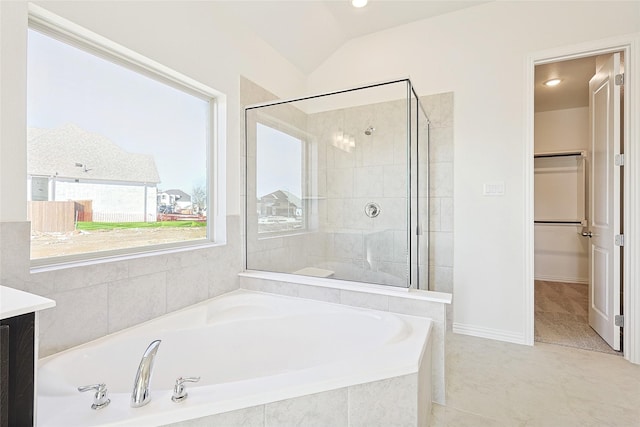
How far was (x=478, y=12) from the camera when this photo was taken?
2.74m

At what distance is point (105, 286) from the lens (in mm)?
1571

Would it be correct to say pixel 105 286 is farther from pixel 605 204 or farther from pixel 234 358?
pixel 605 204

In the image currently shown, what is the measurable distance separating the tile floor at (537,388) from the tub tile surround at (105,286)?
167 cm

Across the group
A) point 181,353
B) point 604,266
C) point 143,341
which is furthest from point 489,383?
point 143,341

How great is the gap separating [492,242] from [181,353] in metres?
2.55

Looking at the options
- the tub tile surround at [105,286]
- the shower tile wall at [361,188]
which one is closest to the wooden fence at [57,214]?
the tub tile surround at [105,286]

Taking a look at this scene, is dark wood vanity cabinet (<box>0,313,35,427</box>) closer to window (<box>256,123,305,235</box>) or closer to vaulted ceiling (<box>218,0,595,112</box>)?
window (<box>256,123,305,235</box>)

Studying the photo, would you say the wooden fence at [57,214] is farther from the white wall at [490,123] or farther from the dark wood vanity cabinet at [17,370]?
the white wall at [490,123]

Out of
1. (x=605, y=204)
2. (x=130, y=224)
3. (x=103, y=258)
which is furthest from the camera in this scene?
(x=605, y=204)

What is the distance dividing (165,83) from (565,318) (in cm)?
417

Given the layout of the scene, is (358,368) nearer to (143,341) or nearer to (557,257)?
(143,341)

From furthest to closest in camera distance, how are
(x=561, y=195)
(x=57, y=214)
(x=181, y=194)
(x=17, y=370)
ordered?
1. (x=561, y=195)
2. (x=181, y=194)
3. (x=57, y=214)
4. (x=17, y=370)

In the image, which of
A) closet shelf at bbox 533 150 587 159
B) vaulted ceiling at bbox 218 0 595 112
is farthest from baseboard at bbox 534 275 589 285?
vaulted ceiling at bbox 218 0 595 112

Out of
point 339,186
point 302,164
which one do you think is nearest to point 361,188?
point 339,186
